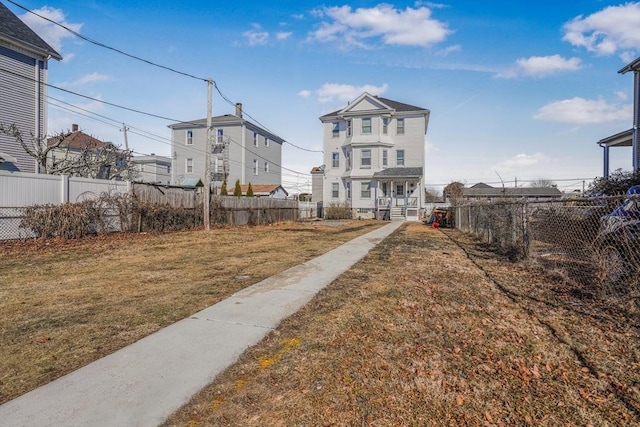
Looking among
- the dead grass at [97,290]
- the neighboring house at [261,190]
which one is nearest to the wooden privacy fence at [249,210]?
the dead grass at [97,290]

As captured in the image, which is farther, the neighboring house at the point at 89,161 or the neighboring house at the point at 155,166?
the neighboring house at the point at 155,166

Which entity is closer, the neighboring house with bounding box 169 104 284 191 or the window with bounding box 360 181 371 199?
the window with bounding box 360 181 371 199

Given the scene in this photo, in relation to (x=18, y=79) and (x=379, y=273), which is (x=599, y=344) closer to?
(x=379, y=273)

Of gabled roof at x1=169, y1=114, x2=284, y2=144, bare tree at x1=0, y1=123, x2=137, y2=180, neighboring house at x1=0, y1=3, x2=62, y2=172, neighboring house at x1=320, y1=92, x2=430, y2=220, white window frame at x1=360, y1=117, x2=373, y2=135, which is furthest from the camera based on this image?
gabled roof at x1=169, y1=114, x2=284, y2=144

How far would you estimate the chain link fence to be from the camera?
15.9 feet

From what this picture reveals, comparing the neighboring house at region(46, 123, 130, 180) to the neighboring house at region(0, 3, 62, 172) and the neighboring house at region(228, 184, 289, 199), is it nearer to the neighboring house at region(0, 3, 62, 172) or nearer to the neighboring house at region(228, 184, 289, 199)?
the neighboring house at region(0, 3, 62, 172)

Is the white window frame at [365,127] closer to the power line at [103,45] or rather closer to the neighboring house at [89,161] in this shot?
the power line at [103,45]

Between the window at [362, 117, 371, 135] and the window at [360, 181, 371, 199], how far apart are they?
14.7 feet

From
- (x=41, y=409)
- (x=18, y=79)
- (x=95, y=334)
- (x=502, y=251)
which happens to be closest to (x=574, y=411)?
(x=41, y=409)

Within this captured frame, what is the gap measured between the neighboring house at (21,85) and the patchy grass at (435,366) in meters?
16.7

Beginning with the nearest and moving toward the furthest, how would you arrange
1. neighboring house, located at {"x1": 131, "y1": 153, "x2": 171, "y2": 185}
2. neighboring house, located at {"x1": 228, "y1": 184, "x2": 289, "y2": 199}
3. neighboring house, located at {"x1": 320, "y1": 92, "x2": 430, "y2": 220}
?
neighboring house, located at {"x1": 320, "y1": 92, "x2": 430, "y2": 220}, neighboring house, located at {"x1": 228, "y1": 184, "x2": 289, "y2": 199}, neighboring house, located at {"x1": 131, "y1": 153, "x2": 171, "y2": 185}

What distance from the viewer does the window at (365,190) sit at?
32531 mm

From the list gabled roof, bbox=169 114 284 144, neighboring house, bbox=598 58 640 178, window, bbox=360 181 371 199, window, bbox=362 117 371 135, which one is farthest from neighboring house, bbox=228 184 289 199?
neighboring house, bbox=598 58 640 178

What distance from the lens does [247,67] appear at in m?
18.4
